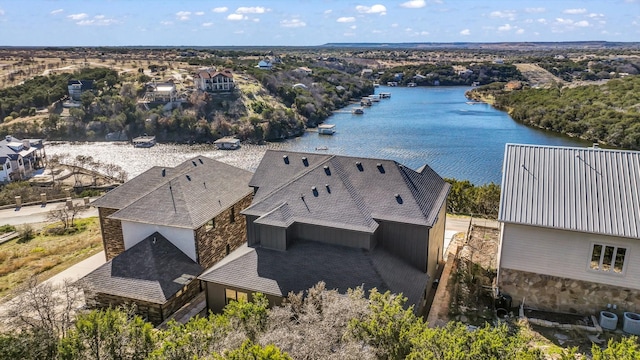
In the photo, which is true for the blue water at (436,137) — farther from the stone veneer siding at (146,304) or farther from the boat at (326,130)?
the stone veneer siding at (146,304)

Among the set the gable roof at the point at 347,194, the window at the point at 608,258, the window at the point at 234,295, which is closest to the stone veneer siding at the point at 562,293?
the window at the point at 608,258

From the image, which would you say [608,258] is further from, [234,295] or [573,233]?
[234,295]

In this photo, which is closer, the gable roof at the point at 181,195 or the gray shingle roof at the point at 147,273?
the gray shingle roof at the point at 147,273

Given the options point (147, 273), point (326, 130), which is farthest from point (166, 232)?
point (326, 130)

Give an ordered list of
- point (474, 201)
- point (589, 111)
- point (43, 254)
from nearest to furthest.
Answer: point (43, 254), point (474, 201), point (589, 111)

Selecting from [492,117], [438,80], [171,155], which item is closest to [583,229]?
[171,155]

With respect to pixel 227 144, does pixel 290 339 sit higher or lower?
higher

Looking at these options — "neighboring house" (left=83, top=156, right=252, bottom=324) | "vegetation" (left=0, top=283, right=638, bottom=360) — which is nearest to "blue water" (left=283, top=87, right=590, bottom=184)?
"neighboring house" (left=83, top=156, right=252, bottom=324)
